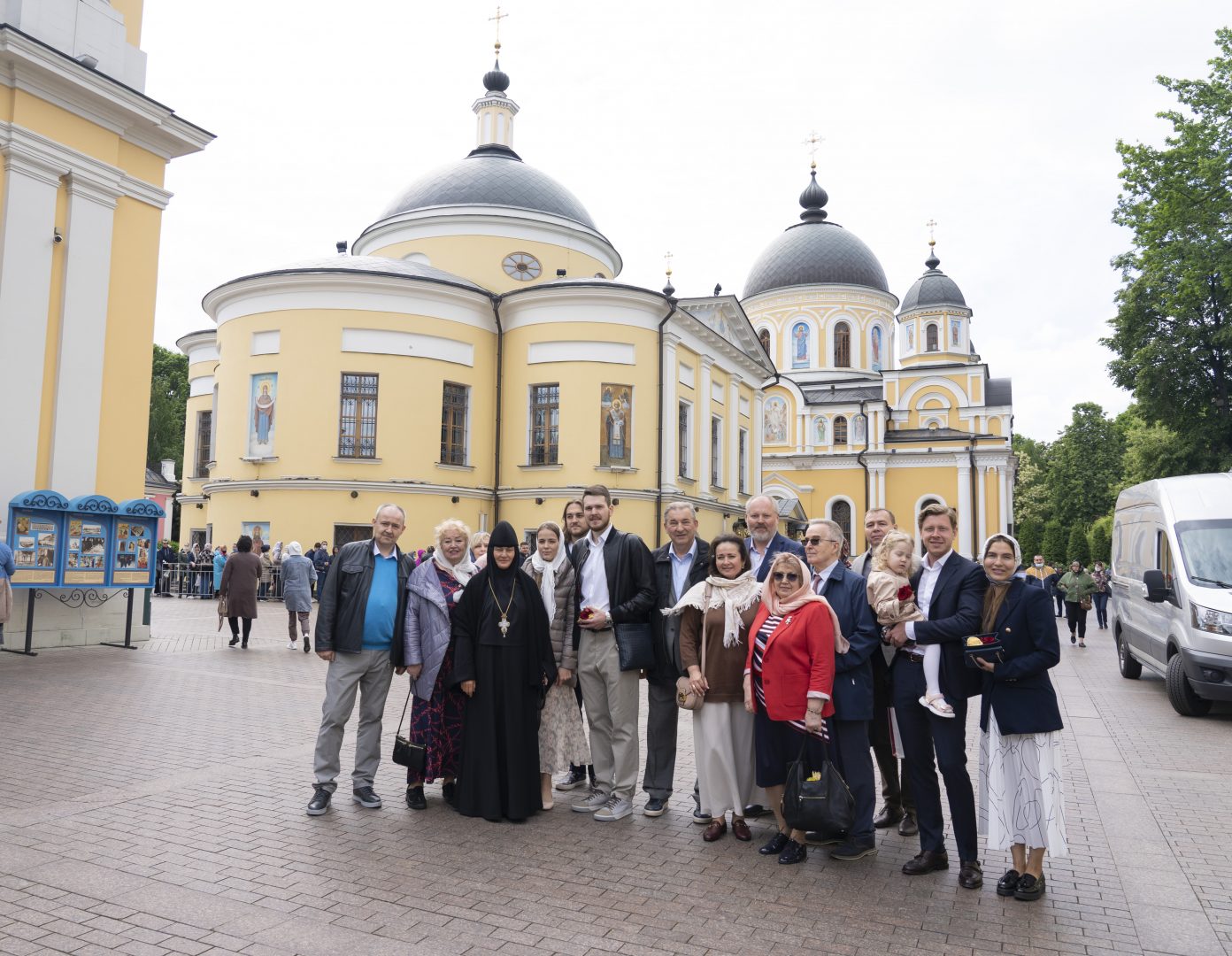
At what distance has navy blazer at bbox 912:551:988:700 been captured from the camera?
193 inches

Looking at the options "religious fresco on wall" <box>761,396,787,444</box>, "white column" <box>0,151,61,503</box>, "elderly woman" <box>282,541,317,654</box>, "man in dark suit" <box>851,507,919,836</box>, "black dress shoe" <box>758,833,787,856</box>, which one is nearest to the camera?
"black dress shoe" <box>758,833,787,856</box>

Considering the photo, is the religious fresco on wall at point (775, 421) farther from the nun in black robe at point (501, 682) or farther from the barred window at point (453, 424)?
the nun in black robe at point (501, 682)

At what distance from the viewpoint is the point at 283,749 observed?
779cm

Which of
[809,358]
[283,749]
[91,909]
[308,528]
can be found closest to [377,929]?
[91,909]

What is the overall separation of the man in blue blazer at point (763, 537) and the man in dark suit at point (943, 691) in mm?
1009

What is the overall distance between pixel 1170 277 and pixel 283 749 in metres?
27.1

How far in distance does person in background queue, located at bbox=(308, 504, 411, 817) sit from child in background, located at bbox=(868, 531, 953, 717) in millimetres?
3105

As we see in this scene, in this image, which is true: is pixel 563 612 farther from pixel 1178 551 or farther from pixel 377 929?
pixel 1178 551

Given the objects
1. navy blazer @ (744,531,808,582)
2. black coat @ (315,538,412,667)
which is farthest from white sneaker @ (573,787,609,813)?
navy blazer @ (744,531,808,582)

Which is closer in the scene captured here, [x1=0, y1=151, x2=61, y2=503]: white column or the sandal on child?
the sandal on child

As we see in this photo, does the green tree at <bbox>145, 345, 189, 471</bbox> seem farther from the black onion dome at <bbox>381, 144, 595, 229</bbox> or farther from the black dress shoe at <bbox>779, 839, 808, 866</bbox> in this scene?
the black dress shoe at <bbox>779, 839, 808, 866</bbox>

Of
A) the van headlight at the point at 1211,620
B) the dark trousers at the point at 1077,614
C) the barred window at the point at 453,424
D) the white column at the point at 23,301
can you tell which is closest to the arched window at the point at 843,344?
the barred window at the point at 453,424

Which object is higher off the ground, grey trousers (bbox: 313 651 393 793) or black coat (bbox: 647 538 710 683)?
black coat (bbox: 647 538 710 683)

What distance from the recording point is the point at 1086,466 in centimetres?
6372
